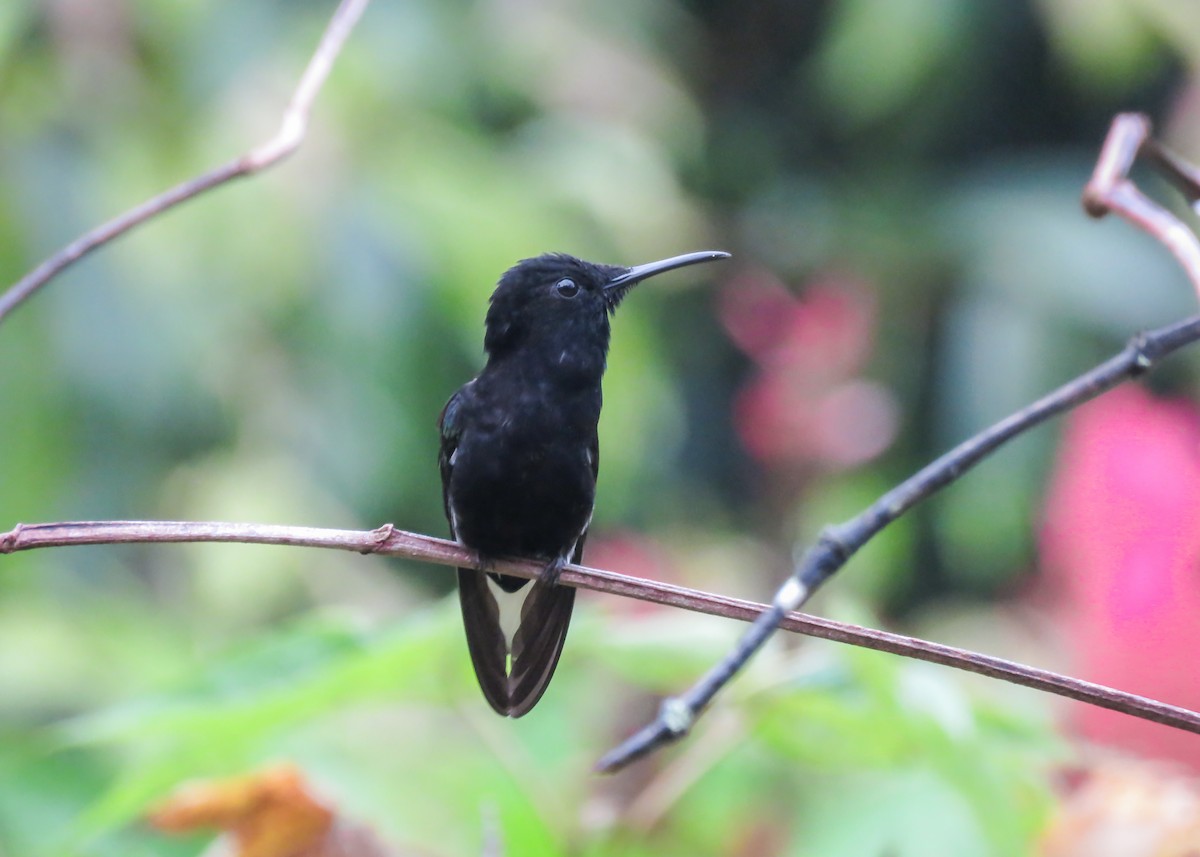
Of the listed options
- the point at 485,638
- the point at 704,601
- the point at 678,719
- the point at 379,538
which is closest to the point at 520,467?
the point at 485,638

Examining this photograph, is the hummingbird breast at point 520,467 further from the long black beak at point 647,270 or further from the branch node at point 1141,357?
the branch node at point 1141,357

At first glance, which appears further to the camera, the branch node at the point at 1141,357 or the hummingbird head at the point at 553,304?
the hummingbird head at the point at 553,304

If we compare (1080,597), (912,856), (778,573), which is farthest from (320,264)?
(912,856)

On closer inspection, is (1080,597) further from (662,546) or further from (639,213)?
(639,213)

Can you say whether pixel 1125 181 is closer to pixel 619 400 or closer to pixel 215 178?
pixel 215 178

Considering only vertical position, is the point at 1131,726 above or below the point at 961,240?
below

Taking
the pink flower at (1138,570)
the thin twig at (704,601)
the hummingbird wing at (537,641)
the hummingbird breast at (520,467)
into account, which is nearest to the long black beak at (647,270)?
the hummingbird breast at (520,467)

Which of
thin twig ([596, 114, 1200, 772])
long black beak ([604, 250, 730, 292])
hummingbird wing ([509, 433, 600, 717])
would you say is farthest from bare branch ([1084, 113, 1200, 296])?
hummingbird wing ([509, 433, 600, 717])
